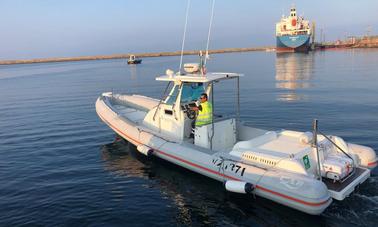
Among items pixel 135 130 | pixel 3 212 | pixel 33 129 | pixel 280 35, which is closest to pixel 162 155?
pixel 135 130

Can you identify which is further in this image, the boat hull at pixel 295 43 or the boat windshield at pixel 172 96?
the boat hull at pixel 295 43

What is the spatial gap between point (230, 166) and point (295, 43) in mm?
87634

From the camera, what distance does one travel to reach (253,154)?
7.95 m

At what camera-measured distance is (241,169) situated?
768 cm

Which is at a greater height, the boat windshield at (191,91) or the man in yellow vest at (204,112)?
the boat windshield at (191,91)

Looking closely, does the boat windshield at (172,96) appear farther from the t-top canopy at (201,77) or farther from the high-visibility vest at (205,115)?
the high-visibility vest at (205,115)

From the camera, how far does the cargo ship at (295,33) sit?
87500 mm

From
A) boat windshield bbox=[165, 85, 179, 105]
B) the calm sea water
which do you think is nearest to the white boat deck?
the calm sea water

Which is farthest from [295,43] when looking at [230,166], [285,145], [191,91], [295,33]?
[230,166]

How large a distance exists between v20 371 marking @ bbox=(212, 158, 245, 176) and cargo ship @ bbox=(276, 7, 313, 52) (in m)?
86.4

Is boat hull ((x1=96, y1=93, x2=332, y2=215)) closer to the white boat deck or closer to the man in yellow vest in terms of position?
the man in yellow vest

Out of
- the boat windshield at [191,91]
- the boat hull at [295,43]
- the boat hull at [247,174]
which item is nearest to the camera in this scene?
the boat hull at [247,174]

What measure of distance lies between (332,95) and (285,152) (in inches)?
612

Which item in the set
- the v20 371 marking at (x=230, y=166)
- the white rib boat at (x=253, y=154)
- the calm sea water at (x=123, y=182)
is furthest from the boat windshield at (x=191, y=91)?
the v20 371 marking at (x=230, y=166)
